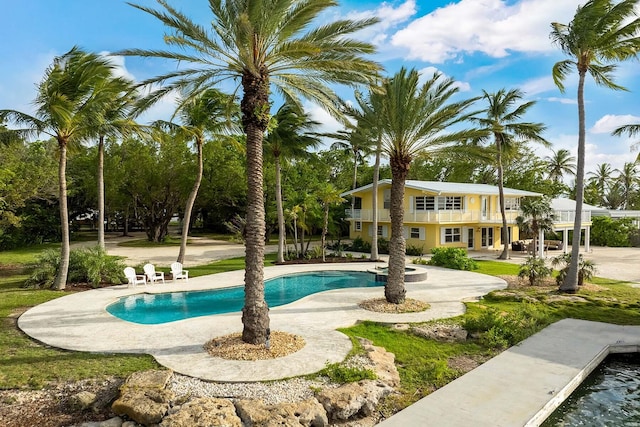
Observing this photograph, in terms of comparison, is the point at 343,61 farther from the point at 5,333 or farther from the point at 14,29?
the point at 5,333

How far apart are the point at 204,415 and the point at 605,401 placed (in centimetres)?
745

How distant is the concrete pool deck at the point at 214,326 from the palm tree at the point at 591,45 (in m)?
6.10

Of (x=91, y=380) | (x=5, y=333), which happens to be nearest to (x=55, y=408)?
(x=91, y=380)

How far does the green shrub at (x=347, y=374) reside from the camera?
792cm

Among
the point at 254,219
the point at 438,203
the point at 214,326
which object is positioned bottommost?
the point at 214,326

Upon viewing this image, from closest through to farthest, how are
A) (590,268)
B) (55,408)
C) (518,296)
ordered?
(55,408)
(518,296)
(590,268)

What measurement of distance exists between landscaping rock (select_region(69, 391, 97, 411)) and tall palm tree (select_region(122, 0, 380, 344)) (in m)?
3.50

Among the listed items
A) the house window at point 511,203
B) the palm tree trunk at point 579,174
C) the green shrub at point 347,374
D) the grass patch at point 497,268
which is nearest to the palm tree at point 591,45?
the palm tree trunk at point 579,174

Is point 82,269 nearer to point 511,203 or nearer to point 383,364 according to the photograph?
point 383,364

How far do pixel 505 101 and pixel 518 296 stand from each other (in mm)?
15782

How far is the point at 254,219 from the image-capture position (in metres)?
9.78

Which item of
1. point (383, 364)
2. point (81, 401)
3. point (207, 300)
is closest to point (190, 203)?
point (207, 300)

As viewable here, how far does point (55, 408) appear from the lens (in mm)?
6930

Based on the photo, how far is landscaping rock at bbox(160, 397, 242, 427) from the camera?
6090 millimetres
